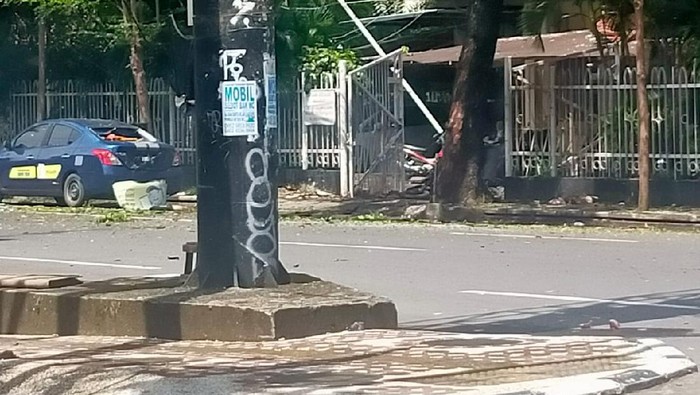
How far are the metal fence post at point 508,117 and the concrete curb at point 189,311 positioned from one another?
47.4 feet

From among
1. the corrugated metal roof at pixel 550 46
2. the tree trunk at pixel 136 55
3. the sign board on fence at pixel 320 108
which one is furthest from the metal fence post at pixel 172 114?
the corrugated metal roof at pixel 550 46

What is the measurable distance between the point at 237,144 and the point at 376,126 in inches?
647

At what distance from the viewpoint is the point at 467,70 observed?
22.0 metres

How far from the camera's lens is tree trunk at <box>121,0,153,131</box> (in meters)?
27.1

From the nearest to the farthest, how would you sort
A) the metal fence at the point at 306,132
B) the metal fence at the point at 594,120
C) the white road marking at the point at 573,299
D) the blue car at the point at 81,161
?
the white road marking at the point at 573,299 < the metal fence at the point at 594,120 < the blue car at the point at 81,161 < the metal fence at the point at 306,132

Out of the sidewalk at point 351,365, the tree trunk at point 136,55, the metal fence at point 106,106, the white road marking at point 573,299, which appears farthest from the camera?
the metal fence at point 106,106

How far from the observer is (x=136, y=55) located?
27.2 meters

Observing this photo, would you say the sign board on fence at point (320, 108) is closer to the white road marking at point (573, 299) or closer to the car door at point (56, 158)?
the car door at point (56, 158)

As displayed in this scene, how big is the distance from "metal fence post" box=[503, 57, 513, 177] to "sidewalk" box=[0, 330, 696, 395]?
Result: 15.0 meters

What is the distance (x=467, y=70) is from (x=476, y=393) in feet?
50.6

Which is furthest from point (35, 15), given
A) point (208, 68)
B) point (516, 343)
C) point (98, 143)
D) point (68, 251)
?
point (516, 343)

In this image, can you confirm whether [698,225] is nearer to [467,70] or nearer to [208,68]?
[467,70]

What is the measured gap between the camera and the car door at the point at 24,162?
24.1m

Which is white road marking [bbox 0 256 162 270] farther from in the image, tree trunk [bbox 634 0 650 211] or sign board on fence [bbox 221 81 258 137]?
tree trunk [bbox 634 0 650 211]
